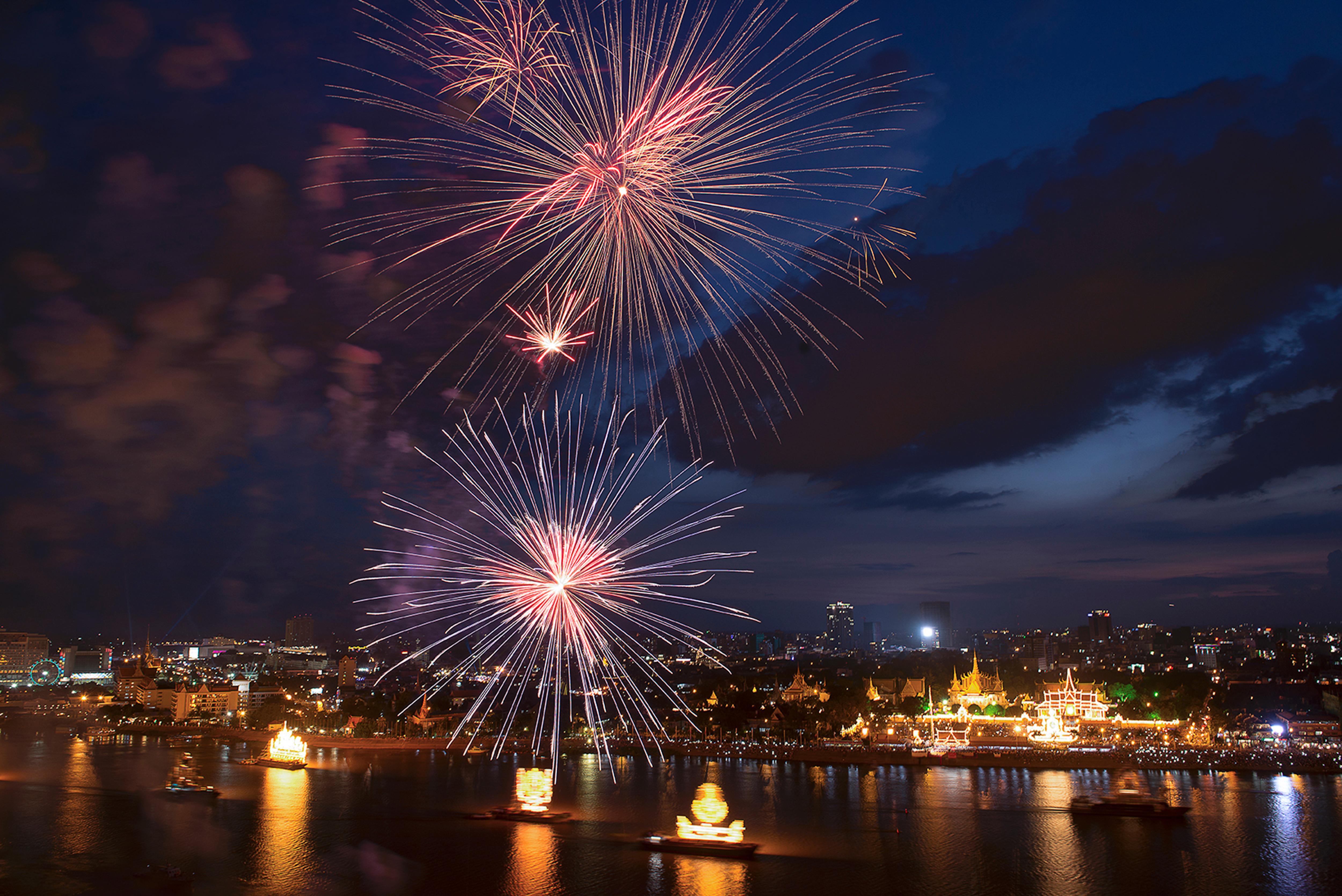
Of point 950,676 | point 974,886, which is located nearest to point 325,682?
point 950,676

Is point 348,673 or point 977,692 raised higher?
point 977,692

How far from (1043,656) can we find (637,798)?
73575mm

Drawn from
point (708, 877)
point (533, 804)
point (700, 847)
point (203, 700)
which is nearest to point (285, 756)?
point (533, 804)

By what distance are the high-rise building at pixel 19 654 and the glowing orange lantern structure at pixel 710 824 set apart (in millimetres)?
73458

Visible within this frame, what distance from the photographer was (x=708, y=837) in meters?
15.2

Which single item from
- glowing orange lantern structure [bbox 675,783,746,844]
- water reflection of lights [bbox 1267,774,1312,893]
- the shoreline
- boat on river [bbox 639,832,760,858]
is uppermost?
glowing orange lantern structure [bbox 675,783,746,844]

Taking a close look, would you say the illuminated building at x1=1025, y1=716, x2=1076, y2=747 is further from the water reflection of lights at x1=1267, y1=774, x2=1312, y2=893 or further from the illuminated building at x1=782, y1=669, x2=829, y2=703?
the illuminated building at x1=782, y1=669, x2=829, y2=703

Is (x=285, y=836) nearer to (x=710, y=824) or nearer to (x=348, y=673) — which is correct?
(x=710, y=824)

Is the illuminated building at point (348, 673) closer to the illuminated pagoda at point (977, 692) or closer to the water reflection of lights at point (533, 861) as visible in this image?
the illuminated pagoda at point (977, 692)

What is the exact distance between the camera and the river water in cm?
1334

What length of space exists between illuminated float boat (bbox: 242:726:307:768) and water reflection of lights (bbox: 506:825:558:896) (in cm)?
1372

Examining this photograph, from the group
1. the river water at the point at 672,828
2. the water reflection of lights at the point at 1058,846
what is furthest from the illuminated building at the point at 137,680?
the water reflection of lights at the point at 1058,846

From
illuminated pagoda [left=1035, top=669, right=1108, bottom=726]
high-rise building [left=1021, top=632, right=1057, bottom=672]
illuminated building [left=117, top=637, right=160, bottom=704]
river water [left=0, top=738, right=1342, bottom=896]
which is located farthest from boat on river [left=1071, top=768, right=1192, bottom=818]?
high-rise building [left=1021, top=632, right=1057, bottom=672]

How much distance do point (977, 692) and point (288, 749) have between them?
25.3 meters
